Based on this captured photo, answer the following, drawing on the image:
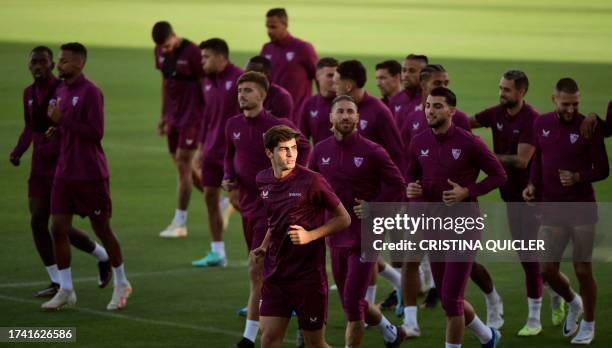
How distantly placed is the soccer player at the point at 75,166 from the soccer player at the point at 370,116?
2.49 m

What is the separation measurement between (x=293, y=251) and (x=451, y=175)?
1.82m

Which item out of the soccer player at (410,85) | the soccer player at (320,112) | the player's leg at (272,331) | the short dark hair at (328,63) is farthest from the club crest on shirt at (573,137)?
the player's leg at (272,331)

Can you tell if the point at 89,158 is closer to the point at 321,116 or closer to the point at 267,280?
the point at 321,116

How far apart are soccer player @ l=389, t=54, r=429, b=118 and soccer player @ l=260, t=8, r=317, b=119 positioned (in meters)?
4.21

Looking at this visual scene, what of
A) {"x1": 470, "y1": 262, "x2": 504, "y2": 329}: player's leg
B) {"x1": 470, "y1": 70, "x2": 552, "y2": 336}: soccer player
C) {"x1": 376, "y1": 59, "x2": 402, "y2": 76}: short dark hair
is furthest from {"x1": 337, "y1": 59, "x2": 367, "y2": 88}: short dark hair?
{"x1": 470, "y1": 262, "x2": 504, "y2": 329}: player's leg

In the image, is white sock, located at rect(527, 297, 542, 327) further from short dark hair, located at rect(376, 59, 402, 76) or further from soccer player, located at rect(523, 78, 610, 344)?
short dark hair, located at rect(376, 59, 402, 76)

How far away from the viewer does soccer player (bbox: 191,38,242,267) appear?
49.5 feet

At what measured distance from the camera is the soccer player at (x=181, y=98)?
18281 mm

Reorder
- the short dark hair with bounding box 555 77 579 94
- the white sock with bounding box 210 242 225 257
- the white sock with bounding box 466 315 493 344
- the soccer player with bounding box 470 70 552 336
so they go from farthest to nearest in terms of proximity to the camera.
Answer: the white sock with bounding box 210 242 225 257 < the soccer player with bounding box 470 70 552 336 < the short dark hair with bounding box 555 77 579 94 < the white sock with bounding box 466 315 493 344

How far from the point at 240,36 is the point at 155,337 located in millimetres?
29445

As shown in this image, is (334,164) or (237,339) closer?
(334,164)

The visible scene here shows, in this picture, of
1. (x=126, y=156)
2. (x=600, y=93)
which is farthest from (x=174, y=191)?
(x=600, y=93)

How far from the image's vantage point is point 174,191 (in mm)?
20969

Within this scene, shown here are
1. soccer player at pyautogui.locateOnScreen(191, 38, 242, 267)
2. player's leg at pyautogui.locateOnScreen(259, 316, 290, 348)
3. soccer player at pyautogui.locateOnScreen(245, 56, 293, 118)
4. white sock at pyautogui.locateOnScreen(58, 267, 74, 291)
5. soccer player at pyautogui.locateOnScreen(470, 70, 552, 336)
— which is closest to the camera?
player's leg at pyautogui.locateOnScreen(259, 316, 290, 348)
